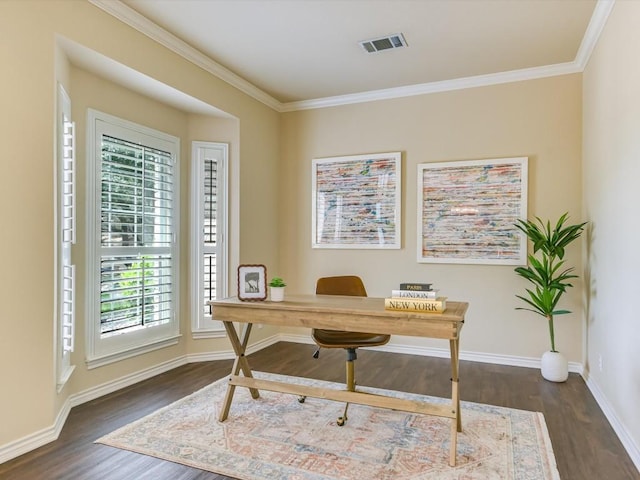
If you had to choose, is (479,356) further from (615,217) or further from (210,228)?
(210,228)

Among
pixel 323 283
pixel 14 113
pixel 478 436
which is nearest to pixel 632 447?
pixel 478 436

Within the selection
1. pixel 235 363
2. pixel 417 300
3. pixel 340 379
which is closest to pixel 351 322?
pixel 417 300

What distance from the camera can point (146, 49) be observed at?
127 inches

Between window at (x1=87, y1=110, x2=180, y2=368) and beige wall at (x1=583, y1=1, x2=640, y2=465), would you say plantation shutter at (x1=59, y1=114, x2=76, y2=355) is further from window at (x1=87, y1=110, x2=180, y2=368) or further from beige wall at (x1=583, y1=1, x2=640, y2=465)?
beige wall at (x1=583, y1=1, x2=640, y2=465)

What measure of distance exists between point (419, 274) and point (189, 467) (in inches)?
117

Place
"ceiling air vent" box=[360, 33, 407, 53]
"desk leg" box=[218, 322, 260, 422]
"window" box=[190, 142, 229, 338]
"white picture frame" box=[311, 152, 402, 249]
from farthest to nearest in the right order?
"white picture frame" box=[311, 152, 402, 249]
"window" box=[190, 142, 229, 338]
"ceiling air vent" box=[360, 33, 407, 53]
"desk leg" box=[218, 322, 260, 422]

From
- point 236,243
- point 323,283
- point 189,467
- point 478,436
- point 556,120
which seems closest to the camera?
point 189,467

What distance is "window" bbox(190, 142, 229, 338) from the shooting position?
13.6 feet

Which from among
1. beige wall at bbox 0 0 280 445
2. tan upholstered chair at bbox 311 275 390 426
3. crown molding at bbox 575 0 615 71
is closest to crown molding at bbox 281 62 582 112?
crown molding at bbox 575 0 615 71

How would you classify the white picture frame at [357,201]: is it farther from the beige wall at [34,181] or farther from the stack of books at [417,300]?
the beige wall at [34,181]

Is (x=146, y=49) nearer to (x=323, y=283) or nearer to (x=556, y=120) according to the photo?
(x=323, y=283)

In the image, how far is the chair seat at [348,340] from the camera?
292 cm

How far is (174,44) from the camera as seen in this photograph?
11.2 feet

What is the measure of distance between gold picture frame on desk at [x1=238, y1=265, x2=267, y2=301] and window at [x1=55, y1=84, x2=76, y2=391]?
1110mm
